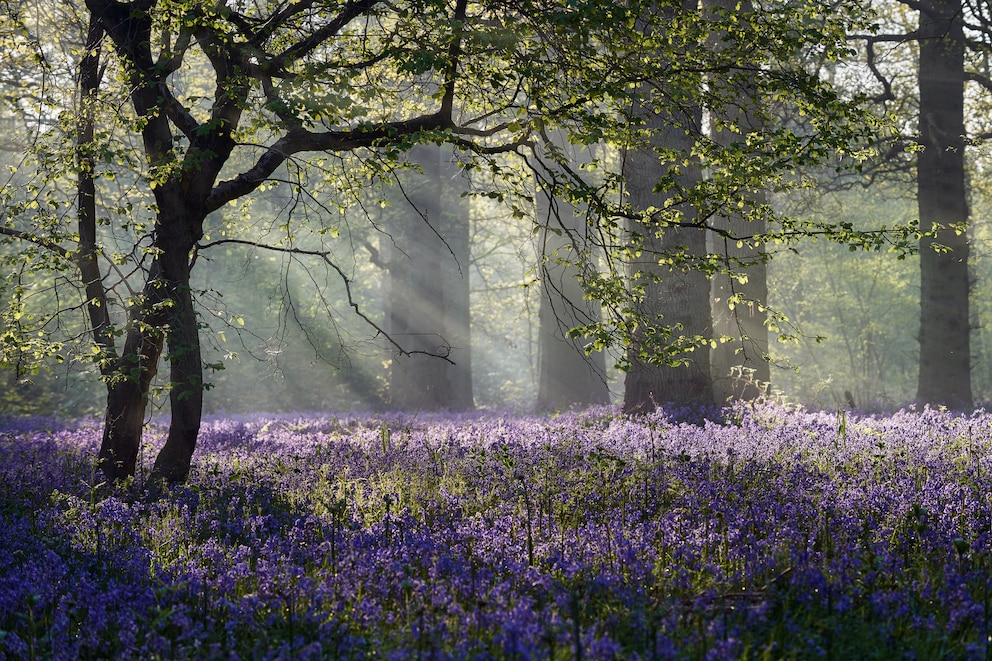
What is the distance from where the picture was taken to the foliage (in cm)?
396

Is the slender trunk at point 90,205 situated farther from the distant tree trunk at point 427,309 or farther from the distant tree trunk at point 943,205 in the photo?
the distant tree trunk at point 427,309

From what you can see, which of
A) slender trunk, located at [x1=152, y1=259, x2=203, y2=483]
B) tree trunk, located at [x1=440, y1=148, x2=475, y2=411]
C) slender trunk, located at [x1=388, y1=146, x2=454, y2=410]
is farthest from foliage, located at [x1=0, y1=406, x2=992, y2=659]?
tree trunk, located at [x1=440, y1=148, x2=475, y2=411]

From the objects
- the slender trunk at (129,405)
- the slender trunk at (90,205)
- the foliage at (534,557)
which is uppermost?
the slender trunk at (90,205)

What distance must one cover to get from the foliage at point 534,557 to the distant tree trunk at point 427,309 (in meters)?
15.5

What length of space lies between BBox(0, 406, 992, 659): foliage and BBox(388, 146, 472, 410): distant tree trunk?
1554 centimetres

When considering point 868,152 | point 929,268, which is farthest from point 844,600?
point 929,268

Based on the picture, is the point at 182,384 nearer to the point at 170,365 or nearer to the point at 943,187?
the point at 170,365

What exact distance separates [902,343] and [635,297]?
5060cm

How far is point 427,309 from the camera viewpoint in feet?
85.3

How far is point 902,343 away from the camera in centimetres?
5328

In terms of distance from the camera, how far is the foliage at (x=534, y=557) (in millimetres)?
3957

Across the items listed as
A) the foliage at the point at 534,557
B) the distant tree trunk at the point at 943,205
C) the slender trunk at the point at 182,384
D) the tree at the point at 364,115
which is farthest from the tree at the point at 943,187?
the slender trunk at the point at 182,384

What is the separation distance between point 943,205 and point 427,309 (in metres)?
13.6

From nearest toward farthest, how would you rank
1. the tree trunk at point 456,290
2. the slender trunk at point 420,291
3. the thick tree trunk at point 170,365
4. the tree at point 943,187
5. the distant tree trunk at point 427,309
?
the thick tree trunk at point 170,365
the tree at point 943,187
the distant tree trunk at point 427,309
the slender trunk at point 420,291
the tree trunk at point 456,290
